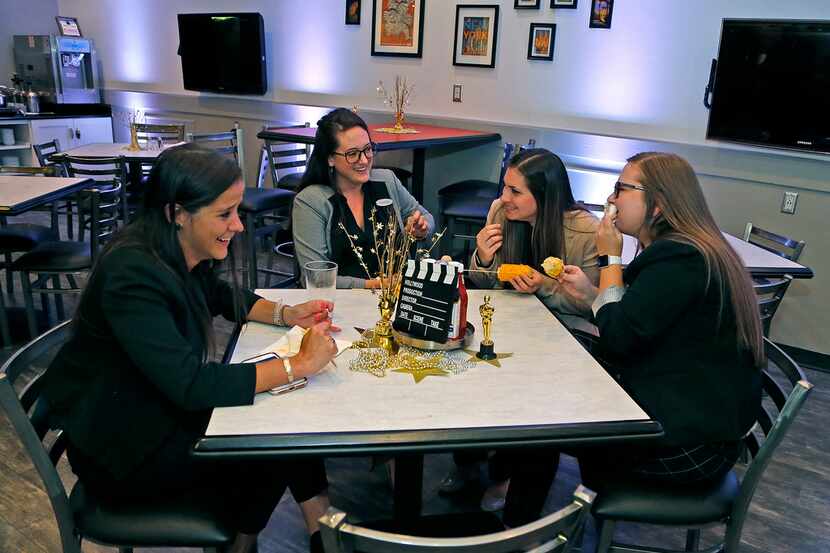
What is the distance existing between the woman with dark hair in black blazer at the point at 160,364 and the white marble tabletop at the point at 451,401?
79mm

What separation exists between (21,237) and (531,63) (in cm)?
340

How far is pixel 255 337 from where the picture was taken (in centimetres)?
171

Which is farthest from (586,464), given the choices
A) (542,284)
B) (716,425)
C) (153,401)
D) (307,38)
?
(307,38)

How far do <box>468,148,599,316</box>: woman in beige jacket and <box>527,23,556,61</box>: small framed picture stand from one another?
244 cm

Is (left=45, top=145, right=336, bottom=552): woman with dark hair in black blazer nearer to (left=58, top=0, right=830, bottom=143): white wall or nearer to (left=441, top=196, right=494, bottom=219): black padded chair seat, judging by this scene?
(left=441, top=196, right=494, bottom=219): black padded chair seat

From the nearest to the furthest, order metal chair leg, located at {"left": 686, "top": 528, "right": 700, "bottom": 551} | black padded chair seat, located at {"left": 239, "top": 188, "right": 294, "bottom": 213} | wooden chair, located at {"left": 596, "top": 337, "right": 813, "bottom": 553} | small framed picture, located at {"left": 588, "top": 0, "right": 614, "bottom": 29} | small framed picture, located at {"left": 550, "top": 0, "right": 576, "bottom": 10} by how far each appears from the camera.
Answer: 1. wooden chair, located at {"left": 596, "top": 337, "right": 813, "bottom": 553}
2. metal chair leg, located at {"left": 686, "top": 528, "right": 700, "bottom": 551}
3. black padded chair seat, located at {"left": 239, "top": 188, "right": 294, "bottom": 213}
4. small framed picture, located at {"left": 588, "top": 0, "right": 614, "bottom": 29}
5. small framed picture, located at {"left": 550, "top": 0, "right": 576, "bottom": 10}

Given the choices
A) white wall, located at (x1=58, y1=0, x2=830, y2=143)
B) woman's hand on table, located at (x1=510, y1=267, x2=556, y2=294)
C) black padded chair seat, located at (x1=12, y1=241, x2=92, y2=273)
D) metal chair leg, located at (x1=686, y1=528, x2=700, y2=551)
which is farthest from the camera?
white wall, located at (x1=58, y1=0, x2=830, y2=143)

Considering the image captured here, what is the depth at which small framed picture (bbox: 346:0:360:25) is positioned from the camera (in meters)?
5.23

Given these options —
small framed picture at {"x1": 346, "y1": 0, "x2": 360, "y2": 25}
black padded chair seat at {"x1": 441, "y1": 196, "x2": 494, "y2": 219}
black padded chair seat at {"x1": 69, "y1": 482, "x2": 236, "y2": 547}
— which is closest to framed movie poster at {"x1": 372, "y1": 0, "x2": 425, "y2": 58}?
small framed picture at {"x1": 346, "y1": 0, "x2": 360, "y2": 25}

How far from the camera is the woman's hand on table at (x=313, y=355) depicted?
1.40 metres

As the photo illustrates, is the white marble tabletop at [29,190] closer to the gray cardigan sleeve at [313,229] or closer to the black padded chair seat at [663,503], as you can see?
the gray cardigan sleeve at [313,229]

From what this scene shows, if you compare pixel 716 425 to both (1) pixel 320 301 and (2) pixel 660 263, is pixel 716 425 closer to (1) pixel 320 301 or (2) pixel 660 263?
(2) pixel 660 263

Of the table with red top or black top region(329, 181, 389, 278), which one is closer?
black top region(329, 181, 389, 278)

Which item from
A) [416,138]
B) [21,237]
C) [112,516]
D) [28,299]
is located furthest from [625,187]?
[21,237]
